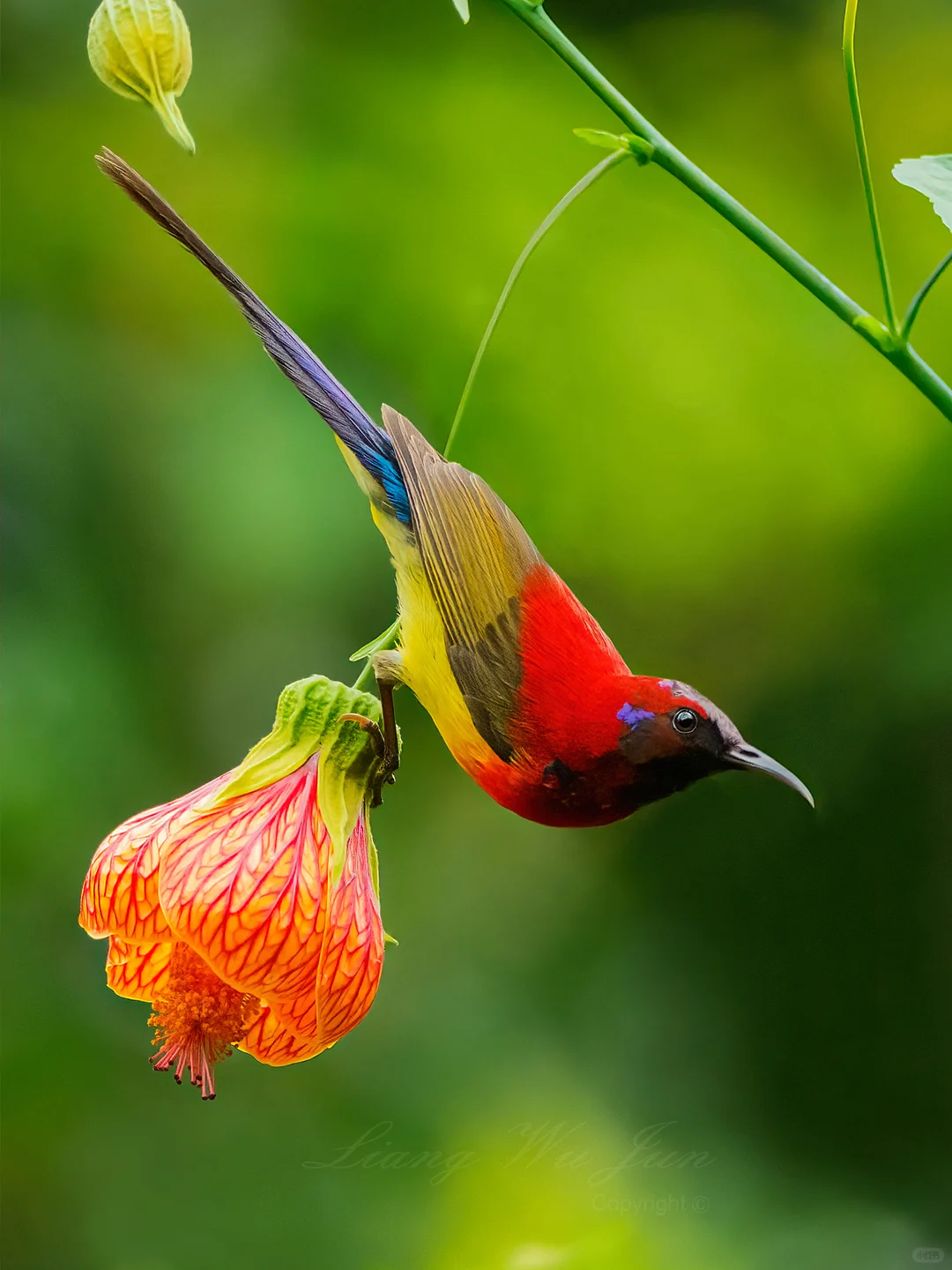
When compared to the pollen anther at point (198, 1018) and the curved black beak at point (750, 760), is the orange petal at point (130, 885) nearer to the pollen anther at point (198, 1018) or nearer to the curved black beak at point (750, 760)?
the pollen anther at point (198, 1018)

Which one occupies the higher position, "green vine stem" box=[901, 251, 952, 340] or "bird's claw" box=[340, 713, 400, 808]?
"green vine stem" box=[901, 251, 952, 340]

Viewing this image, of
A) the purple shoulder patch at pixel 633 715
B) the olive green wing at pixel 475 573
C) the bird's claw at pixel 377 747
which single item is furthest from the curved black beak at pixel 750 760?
the bird's claw at pixel 377 747

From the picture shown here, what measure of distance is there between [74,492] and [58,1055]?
150 centimetres

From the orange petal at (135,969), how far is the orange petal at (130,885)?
41 millimetres

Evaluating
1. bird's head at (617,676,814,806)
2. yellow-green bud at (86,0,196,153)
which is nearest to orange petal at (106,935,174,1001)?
bird's head at (617,676,814,806)

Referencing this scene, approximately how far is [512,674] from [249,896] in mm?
601

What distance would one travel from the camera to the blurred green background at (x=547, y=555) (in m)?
3.29

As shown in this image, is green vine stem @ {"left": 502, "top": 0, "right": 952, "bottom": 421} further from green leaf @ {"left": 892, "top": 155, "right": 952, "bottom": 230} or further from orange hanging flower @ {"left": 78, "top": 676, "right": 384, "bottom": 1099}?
orange hanging flower @ {"left": 78, "top": 676, "right": 384, "bottom": 1099}

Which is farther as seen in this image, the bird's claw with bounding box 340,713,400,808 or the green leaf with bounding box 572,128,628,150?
the bird's claw with bounding box 340,713,400,808

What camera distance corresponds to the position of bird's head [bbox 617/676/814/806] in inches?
71.5

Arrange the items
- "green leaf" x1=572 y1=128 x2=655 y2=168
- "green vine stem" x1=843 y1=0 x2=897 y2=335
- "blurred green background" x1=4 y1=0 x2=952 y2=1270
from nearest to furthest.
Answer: "green vine stem" x1=843 y1=0 x2=897 y2=335
"green leaf" x1=572 y1=128 x2=655 y2=168
"blurred green background" x1=4 y1=0 x2=952 y2=1270

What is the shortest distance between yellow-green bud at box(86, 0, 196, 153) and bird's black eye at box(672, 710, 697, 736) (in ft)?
3.38

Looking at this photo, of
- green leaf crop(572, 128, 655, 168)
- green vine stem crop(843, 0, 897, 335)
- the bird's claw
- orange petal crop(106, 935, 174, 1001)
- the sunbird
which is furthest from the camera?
the sunbird

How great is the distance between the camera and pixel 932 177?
4.74 feet
